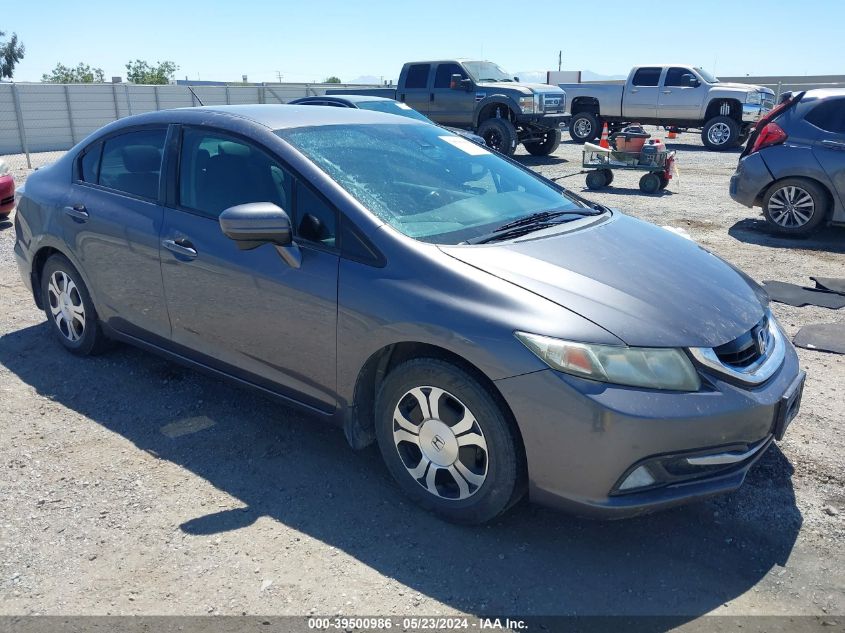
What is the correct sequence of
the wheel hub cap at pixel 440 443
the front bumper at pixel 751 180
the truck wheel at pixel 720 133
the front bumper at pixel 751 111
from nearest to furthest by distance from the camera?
1. the wheel hub cap at pixel 440 443
2. the front bumper at pixel 751 180
3. the front bumper at pixel 751 111
4. the truck wheel at pixel 720 133

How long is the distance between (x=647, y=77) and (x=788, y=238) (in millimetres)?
13650

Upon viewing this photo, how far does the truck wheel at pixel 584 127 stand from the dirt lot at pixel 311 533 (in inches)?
744

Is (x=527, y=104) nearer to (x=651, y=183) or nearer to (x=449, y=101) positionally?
(x=449, y=101)

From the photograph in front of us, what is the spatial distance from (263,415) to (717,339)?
96.7 inches

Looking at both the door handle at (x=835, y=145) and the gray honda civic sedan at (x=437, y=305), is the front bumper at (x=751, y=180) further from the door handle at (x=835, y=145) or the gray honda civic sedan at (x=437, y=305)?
the gray honda civic sedan at (x=437, y=305)

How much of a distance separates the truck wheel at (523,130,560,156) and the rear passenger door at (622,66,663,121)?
15.2 feet

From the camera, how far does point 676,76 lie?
2061 centimetres

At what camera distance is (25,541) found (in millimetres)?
3072

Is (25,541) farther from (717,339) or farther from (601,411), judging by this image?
(717,339)

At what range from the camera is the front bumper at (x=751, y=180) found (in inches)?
343

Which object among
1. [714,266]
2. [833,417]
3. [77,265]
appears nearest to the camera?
[714,266]

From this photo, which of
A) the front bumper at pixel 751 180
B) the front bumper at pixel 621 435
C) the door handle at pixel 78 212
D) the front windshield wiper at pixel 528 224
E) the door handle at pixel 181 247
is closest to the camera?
the front bumper at pixel 621 435

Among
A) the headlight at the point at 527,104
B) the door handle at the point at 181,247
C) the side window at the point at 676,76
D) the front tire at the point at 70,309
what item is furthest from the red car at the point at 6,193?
the side window at the point at 676,76

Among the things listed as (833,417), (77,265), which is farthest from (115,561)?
(833,417)
